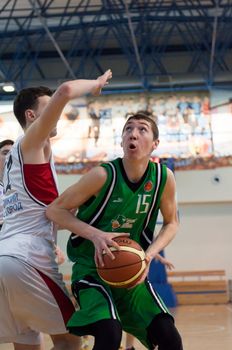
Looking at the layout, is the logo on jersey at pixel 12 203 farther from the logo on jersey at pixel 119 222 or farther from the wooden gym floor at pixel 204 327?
the wooden gym floor at pixel 204 327

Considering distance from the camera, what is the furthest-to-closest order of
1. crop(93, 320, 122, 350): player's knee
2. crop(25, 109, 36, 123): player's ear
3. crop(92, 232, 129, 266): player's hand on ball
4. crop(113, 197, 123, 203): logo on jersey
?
crop(25, 109, 36, 123): player's ear
crop(113, 197, 123, 203): logo on jersey
crop(92, 232, 129, 266): player's hand on ball
crop(93, 320, 122, 350): player's knee

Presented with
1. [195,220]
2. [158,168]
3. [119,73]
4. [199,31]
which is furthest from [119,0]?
[158,168]

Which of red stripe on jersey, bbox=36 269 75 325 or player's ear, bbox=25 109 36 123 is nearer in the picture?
red stripe on jersey, bbox=36 269 75 325

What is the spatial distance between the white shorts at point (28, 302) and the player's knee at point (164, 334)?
18.5 inches

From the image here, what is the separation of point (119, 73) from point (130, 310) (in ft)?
38.4

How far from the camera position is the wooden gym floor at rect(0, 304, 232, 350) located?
6234mm

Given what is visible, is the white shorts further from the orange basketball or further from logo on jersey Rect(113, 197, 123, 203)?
logo on jersey Rect(113, 197, 123, 203)

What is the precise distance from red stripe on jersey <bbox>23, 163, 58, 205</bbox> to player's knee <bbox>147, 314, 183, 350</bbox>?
906 millimetres

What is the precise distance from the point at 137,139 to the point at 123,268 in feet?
2.52

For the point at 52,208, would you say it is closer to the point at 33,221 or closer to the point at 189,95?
the point at 33,221

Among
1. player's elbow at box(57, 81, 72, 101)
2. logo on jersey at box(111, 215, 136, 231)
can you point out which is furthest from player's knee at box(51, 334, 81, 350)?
player's elbow at box(57, 81, 72, 101)

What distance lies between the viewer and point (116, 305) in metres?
3.06

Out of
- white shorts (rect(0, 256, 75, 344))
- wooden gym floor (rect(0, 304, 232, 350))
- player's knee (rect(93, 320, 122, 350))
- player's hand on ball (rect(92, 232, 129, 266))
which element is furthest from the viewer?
wooden gym floor (rect(0, 304, 232, 350))

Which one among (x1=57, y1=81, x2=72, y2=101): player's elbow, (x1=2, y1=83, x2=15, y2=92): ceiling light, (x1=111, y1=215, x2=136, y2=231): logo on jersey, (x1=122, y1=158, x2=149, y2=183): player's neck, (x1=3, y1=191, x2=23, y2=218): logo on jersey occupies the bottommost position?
(x1=111, y1=215, x2=136, y2=231): logo on jersey
